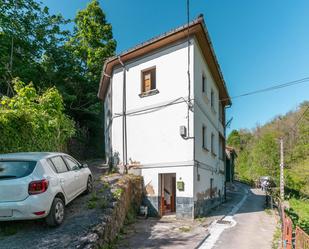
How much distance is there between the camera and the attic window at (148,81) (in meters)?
12.5

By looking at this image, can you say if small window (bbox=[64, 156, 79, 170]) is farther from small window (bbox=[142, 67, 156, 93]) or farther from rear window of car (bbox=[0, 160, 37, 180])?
small window (bbox=[142, 67, 156, 93])

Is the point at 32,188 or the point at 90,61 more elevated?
the point at 90,61

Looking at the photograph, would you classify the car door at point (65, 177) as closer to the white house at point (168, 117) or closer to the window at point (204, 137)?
the white house at point (168, 117)

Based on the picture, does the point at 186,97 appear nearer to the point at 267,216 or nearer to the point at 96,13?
the point at 267,216

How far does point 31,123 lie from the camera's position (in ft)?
29.3

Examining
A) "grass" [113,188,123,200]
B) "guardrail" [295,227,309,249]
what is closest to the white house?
"grass" [113,188,123,200]

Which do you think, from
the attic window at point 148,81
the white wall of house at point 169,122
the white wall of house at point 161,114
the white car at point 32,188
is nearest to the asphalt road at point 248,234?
the white wall of house at point 169,122

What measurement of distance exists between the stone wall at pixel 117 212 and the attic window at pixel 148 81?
4.02 meters

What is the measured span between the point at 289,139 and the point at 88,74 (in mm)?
29988

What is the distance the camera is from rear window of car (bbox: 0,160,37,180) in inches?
217

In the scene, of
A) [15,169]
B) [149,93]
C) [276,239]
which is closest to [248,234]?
[276,239]

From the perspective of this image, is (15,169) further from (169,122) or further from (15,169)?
(169,122)

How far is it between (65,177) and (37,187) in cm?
120

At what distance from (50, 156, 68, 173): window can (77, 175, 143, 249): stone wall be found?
167cm
